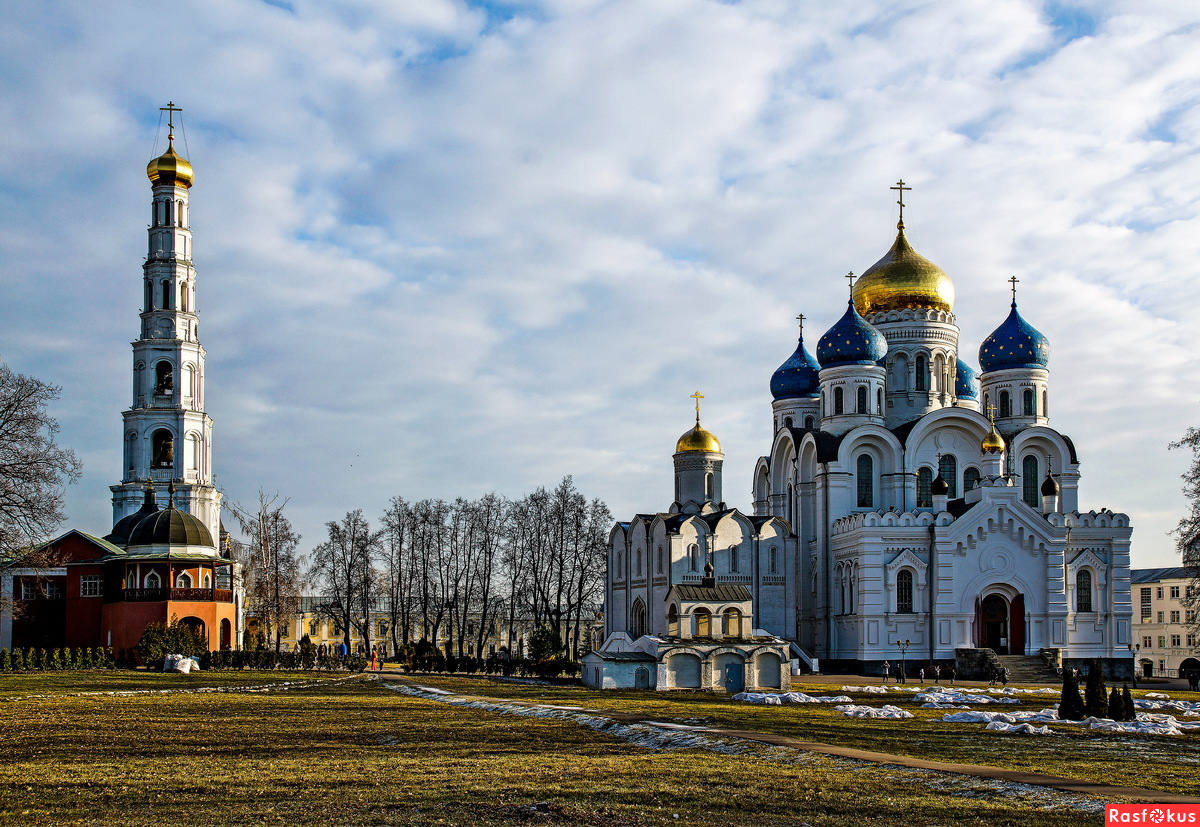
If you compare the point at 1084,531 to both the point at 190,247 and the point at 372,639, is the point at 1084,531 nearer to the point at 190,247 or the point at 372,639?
Answer: the point at 190,247

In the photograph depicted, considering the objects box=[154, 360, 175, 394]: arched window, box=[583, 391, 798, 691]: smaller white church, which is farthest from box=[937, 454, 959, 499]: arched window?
box=[154, 360, 175, 394]: arched window

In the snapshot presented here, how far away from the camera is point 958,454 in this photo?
50.2 metres

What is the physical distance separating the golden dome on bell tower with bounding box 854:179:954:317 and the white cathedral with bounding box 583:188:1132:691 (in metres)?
0.07

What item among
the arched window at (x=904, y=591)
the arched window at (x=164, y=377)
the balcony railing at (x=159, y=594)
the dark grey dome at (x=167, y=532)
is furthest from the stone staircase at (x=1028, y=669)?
the arched window at (x=164, y=377)

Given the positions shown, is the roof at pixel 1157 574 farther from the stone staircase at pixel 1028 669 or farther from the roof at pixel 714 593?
the roof at pixel 714 593

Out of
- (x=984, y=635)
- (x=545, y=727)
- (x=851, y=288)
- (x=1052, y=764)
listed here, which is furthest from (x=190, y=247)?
(x=1052, y=764)

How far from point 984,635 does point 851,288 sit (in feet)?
53.2

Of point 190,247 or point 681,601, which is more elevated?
point 190,247

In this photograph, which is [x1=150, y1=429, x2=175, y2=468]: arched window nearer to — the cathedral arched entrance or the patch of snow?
the cathedral arched entrance

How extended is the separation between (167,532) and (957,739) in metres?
35.9

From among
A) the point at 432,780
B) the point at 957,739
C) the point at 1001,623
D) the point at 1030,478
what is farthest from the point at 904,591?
the point at 432,780

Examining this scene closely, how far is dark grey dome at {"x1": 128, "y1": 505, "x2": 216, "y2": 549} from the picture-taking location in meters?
47.3

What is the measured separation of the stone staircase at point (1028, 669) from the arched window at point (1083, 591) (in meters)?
4.33

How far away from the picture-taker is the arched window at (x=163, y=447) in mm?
57062
